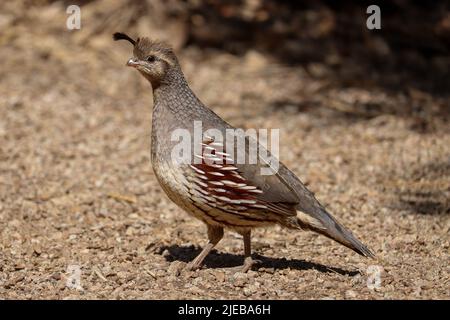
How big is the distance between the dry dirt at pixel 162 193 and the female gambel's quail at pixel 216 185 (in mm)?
323

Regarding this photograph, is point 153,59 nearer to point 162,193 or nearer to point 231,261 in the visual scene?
point 231,261

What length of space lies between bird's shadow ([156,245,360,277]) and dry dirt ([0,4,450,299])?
20 millimetres

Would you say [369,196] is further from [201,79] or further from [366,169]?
[201,79]

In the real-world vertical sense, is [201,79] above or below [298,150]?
above

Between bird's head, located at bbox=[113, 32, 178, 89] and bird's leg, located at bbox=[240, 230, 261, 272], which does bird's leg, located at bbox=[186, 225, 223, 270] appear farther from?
bird's head, located at bbox=[113, 32, 178, 89]

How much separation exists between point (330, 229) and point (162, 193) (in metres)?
2.24

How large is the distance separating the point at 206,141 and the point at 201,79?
442 cm

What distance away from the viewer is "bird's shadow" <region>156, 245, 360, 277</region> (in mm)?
5227

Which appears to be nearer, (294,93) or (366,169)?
(366,169)

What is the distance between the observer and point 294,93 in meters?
9.20

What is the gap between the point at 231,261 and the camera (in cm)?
556

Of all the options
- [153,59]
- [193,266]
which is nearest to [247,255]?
[193,266]

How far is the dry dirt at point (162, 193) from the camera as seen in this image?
5016 millimetres

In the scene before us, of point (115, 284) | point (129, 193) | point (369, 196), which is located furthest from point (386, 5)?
point (115, 284)
